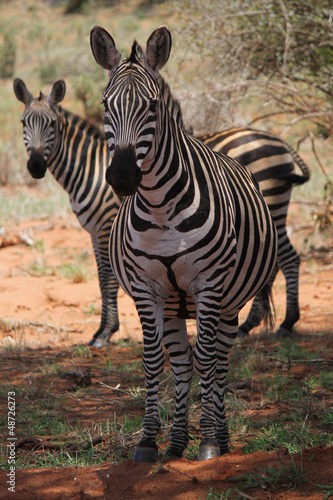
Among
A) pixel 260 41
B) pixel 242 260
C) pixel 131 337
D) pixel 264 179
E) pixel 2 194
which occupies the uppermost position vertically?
pixel 260 41

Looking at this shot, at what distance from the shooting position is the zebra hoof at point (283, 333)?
617 centimetres

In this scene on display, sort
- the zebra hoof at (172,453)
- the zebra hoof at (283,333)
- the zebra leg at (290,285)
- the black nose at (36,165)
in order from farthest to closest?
the zebra leg at (290,285) < the zebra hoof at (283,333) < the black nose at (36,165) < the zebra hoof at (172,453)

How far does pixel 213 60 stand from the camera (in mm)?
8578

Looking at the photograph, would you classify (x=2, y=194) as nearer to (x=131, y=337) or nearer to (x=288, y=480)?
(x=131, y=337)

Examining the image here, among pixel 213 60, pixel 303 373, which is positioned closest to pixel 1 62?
pixel 213 60

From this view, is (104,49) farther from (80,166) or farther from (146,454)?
(80,166)

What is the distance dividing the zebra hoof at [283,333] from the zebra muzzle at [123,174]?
3985 mm

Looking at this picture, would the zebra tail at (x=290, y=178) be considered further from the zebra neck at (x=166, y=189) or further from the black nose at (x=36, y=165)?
the zebra neck at (x=166, y=189)

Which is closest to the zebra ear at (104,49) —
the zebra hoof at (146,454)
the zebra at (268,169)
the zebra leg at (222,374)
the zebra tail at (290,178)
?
the zebra leg at (222,374)

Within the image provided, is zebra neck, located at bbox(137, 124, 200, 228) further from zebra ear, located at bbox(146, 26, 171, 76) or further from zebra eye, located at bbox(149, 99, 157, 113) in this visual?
zebra ear, located at bbox(146, 26, 171, 76)

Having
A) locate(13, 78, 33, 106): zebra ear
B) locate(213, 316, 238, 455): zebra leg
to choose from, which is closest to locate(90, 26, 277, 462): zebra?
locate(213, 316, 238, 455): zebra leg

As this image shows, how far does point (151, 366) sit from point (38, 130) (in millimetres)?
3758

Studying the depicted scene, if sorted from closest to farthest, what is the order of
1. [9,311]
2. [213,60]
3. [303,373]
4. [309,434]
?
[309,434], [303,373], [9,311], [213,60]

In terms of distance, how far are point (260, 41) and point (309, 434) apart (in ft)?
19.5
